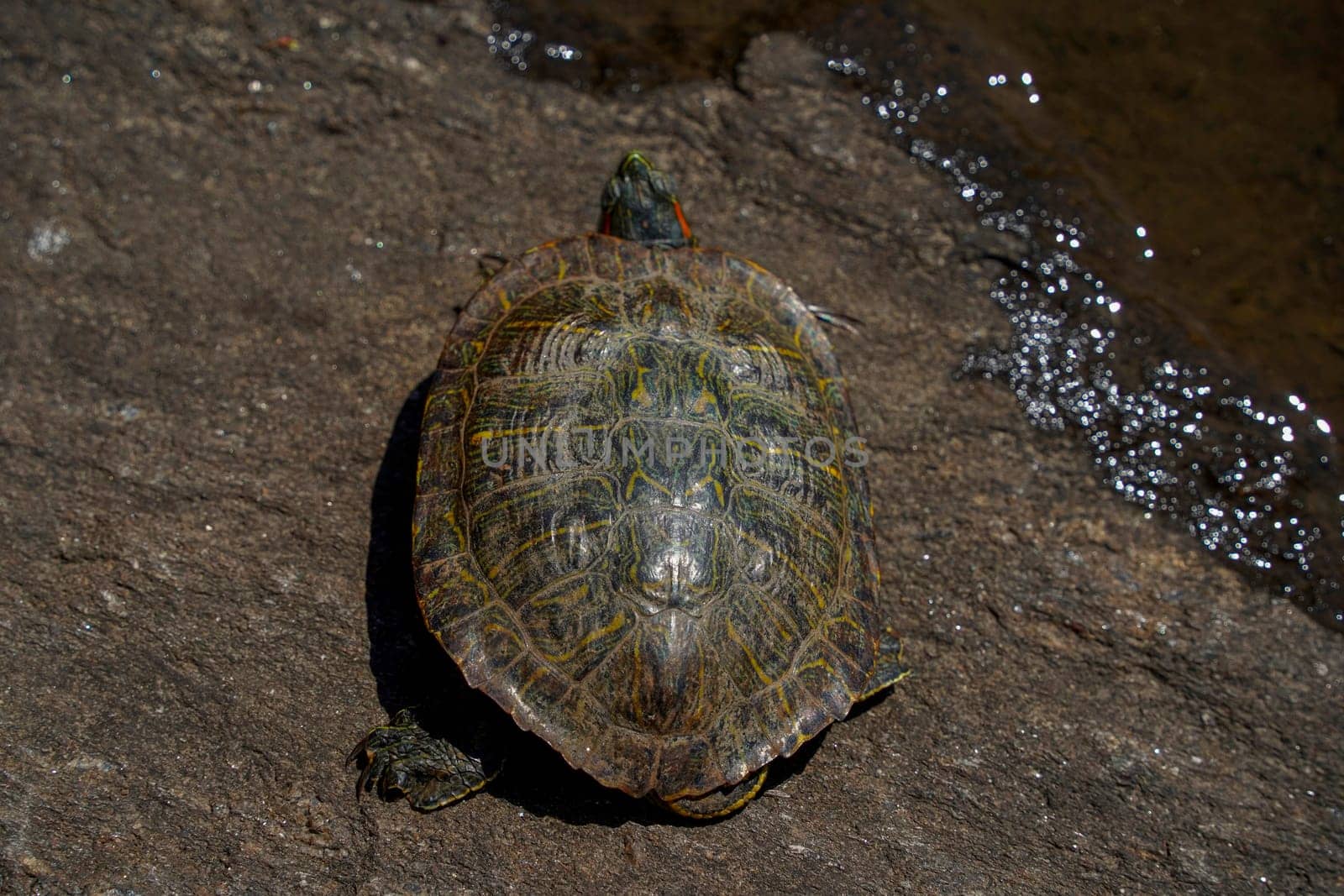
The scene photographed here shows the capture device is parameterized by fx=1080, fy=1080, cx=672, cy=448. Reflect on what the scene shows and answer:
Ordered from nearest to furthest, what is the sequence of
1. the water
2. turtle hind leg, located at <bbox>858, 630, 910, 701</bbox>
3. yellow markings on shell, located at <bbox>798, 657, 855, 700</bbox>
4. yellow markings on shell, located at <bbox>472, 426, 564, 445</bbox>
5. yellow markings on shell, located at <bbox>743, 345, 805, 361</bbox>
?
1. yellow markings on shell, located at <bbox>798, 657, 855, 700</bbox>
2. yellow markings on shell, located at <bbox>472, 426, 564, 445</bbox>
3. turtle hind leg, located at <bbox>858, 630, 910, 701</bbox>
4. yellow markings on shell, located at <bbox>743, 345, 805, 361</bbox>
5. the water

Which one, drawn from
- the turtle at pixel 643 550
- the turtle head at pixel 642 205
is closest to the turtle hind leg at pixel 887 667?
the turtle at pixel 643 550

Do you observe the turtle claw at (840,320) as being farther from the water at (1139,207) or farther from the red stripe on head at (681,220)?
the red stripe on head at (681,220)

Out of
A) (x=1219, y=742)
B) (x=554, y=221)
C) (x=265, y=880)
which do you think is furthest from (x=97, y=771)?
(x=1219, y=742)

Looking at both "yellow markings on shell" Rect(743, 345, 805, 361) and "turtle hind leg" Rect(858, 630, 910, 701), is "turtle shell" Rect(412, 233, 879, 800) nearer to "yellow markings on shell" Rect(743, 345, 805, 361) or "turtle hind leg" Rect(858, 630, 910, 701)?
"yellow markings on shell" Rect(743, 345, 805, 361)

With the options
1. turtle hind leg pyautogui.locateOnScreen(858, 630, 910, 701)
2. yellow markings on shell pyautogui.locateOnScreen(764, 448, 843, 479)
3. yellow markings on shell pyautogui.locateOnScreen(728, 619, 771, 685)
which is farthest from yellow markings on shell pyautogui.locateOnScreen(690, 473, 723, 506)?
turtle hind leg pyautogui.locateOnScreen(858, 630, 910, 701)

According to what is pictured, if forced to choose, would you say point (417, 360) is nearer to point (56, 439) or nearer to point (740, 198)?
point (56, 439)

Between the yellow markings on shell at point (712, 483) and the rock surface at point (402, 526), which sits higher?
the yellow markings on shell at point (712, 483)
